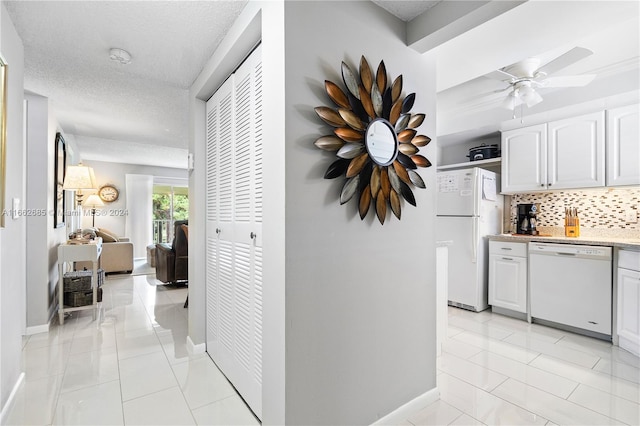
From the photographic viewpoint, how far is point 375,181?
1.61 meters

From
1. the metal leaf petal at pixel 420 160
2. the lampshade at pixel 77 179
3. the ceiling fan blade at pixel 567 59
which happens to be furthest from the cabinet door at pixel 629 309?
the lampshade at pixel 77 179

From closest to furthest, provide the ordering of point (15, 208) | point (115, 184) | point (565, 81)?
point (15, 208)
point (565, 81)
point (115, 184)

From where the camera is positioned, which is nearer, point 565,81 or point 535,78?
point 565,81

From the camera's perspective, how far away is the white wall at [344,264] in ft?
4.53

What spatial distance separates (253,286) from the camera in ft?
5.95

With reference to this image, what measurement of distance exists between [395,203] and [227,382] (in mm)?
1669

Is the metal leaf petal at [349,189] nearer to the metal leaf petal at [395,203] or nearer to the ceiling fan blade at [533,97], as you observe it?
the metal leaf petal at [395,203]

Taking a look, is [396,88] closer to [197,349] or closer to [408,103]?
[408,103]

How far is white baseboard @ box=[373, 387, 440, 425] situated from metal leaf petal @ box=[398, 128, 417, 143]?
4.89 feet

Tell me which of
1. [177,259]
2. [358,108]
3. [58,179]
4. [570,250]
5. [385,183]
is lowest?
[177,259]

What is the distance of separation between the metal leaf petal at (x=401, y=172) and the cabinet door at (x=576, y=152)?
254cm

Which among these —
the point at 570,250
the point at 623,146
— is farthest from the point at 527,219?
the point at 623,146

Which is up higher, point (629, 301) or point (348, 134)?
point (348, 134)

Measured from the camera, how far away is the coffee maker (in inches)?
145
